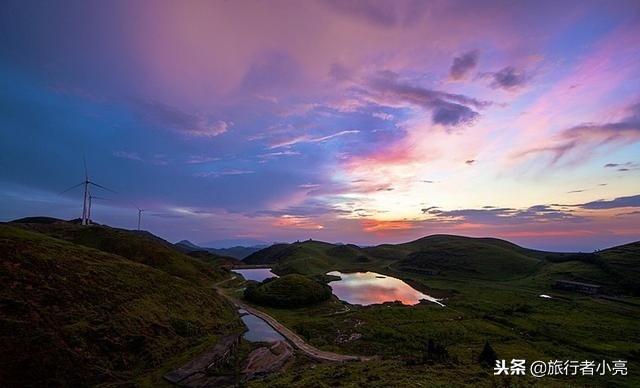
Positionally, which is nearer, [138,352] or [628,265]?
[138,352]

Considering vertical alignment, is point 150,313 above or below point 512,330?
above

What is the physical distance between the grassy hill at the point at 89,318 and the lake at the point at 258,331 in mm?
2751

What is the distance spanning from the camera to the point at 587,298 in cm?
9756

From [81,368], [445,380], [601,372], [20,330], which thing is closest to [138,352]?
[81,368]

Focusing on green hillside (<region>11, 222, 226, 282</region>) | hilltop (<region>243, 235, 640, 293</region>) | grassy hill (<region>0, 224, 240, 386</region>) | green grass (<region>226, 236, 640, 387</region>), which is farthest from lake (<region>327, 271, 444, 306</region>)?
grassy hill (<region>0, 224, 240, 386</region>)

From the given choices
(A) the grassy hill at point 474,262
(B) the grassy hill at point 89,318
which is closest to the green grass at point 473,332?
(B) the grassy hill at point 89,318

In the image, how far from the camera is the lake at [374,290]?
3877 inches

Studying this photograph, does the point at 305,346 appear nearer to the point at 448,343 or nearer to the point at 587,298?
the point at 448,343

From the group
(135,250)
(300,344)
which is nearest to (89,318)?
(300,344)

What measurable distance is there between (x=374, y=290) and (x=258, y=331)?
225 feet

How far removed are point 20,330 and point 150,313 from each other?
15771mm

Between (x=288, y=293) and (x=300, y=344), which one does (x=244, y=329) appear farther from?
(x=288, y=293)

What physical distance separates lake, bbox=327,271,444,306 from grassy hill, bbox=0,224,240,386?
4496 centimetres

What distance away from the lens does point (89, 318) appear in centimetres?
4091
